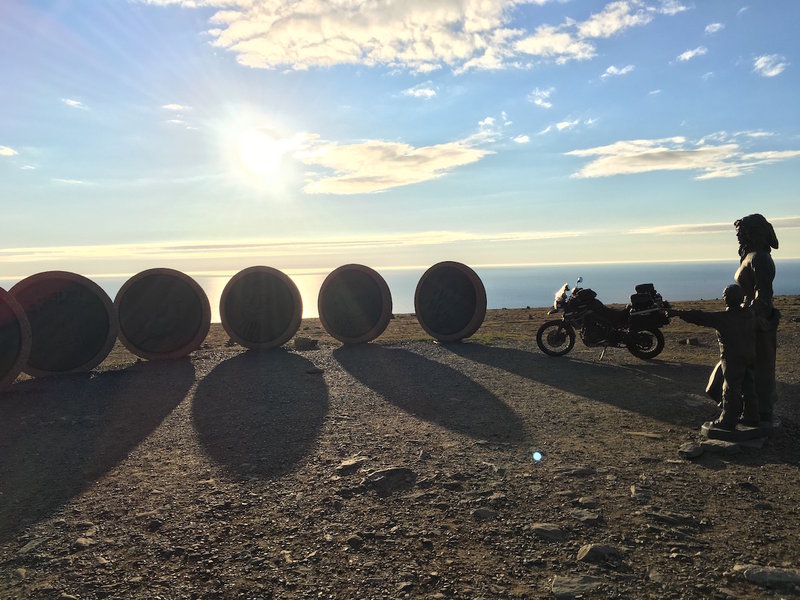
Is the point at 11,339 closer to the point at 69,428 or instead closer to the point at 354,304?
the point at 69,428

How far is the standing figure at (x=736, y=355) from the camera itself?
6.57 m

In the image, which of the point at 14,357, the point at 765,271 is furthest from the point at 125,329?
the point at 765,271

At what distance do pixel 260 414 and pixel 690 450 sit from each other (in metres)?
6.14

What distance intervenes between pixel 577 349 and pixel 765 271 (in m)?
7.50

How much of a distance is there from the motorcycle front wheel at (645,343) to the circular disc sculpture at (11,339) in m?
12.7

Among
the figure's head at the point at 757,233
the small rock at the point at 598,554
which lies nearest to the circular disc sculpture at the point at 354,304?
the figure's head at the point at 757,233

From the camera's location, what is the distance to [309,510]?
5.12 meters

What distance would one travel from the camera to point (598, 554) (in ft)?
13.7

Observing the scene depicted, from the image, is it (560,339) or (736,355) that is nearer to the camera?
(736,355)

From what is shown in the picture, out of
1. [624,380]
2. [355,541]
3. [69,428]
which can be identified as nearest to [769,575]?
[355,541]

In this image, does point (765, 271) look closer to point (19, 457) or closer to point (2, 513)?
point (2, 513)

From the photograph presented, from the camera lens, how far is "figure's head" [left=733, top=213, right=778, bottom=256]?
23.0 feet

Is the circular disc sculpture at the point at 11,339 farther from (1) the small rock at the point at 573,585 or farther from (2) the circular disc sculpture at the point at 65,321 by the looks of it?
(1) the small rock at the point at 573,585

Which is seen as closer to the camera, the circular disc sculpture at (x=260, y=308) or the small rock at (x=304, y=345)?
the circular disc sculpture at (x=260, y=308)
